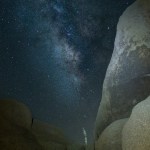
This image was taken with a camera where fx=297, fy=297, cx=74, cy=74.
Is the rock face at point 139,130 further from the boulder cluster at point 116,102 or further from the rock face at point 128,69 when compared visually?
the rock face at point 128,69

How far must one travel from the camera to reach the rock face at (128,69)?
10648mm

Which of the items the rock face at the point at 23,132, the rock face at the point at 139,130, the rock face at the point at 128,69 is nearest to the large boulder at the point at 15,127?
the rock face at the point at 23,132

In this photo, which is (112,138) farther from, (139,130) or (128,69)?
(128,69)

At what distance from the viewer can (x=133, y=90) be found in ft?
34.9

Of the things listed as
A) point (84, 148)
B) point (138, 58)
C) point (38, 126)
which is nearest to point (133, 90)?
point (138, 58)

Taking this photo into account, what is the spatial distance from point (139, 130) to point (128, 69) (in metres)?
4.82

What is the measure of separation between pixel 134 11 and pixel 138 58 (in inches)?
82.9

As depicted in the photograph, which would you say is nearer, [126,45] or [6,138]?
[6,138]

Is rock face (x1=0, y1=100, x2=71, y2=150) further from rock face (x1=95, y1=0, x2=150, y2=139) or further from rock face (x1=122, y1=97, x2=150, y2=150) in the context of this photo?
rock face (x1=122, y1=97, x2=150, y2=150)

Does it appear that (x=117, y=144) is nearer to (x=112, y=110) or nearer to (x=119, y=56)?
(x=112, y=110)

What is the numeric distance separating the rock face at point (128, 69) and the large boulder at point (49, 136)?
61.9 inches

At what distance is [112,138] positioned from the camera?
9172 mm

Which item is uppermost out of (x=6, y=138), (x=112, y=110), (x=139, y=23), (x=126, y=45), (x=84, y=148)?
(x=139, y=23)

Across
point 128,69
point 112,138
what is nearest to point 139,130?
point 112,138
